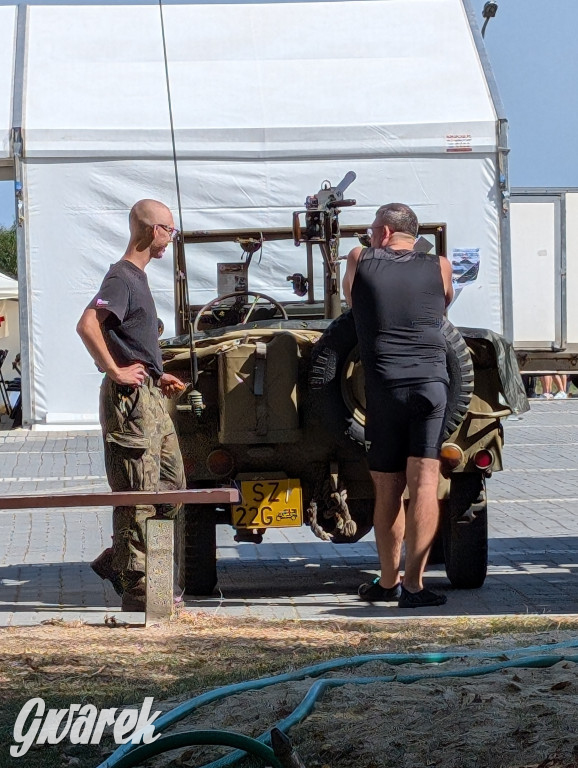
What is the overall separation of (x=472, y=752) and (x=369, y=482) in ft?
11.5

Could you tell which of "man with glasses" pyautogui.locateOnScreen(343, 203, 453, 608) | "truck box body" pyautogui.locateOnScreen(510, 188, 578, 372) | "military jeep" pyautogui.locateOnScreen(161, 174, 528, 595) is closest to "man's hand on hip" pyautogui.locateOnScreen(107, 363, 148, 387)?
"military jeep" pyautogui.locateOnScreen(161, 174, 528, 595)

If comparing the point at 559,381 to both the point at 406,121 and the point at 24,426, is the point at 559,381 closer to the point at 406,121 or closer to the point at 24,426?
the point at 406,121

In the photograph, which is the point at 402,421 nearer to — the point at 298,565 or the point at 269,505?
the point at 269,505

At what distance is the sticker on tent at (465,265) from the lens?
19297 millimetres

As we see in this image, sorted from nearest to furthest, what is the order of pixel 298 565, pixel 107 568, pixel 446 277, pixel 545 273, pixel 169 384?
1. pixel 169 384
2. pixel 107 568
3. pixel 446 277
4. pixel 298 565
5. pixel 545 273

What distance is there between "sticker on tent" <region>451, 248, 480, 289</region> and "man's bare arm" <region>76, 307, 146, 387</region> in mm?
13379

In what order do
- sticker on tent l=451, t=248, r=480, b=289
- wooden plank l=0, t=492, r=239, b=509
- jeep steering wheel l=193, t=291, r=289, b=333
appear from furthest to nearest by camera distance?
sticker on tent l=451, t=248, r=480, b=289
jeep steering wheel l=193, t=291, r=289, b=333
wooden plank l=0, t=492, r=239, b=509

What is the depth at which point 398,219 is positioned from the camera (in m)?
6.82

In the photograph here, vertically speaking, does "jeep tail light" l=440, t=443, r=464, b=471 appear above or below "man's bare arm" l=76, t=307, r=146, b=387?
below

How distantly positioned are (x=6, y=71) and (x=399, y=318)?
575 inches

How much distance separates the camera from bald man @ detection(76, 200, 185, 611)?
6277 millimetres

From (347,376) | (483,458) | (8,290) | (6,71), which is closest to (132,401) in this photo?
(347,376)

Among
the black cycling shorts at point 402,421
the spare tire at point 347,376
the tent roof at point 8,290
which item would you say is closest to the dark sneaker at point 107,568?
the spare tire at point 347,376

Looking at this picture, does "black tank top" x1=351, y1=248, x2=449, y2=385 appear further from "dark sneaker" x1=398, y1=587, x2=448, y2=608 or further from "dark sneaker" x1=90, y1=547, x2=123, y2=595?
"dark sneaker" x1=90, y1=547, x2=123, y2=595
